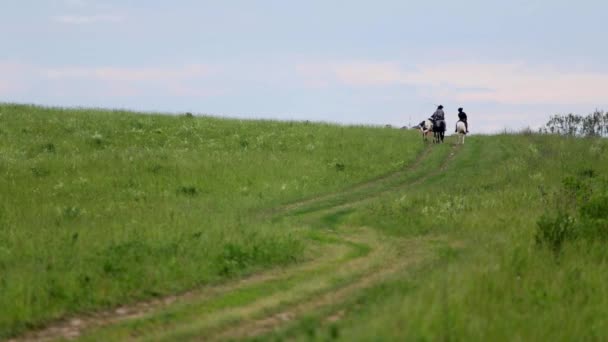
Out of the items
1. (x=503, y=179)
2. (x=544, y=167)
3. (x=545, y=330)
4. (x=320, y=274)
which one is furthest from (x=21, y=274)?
(x=544, y=167)

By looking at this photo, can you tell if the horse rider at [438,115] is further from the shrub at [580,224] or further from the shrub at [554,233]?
the shrub at [554,233]

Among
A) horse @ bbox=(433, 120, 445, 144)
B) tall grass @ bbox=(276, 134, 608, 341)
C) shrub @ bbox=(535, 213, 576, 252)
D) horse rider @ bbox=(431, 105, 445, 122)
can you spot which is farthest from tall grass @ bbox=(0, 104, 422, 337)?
shrub @ bbox=(535, 213, 576, 252)

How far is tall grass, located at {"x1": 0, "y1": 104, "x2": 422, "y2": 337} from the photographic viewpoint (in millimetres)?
10977

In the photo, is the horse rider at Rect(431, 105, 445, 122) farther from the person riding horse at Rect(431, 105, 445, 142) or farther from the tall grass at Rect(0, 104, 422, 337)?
the tall grass at Rect(0, 104, 422, 337)

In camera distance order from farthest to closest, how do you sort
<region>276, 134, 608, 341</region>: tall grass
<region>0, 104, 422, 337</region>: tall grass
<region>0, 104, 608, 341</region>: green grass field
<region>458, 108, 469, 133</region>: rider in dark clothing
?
<region>458, 108, 469, 133</region>: rider in dark clothing → <region>0, 104, 422, 337</region>: tall grass → <region>0, 104, 608, 341</region>: green grass field → <region>276, 134, 608, 341</region>: tall grass

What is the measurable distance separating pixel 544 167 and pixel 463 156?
5900 mm

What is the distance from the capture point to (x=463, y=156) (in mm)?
32312

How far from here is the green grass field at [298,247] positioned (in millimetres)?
9000

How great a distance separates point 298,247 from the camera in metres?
13.8

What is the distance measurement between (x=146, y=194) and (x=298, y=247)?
9.39 metres

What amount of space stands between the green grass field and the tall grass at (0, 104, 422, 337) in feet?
0.19

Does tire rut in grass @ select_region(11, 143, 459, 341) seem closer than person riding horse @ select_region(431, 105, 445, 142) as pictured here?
Yes

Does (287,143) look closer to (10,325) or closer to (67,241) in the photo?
(67,241)

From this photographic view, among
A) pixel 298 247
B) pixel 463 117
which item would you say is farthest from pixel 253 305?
pixel 463 117
